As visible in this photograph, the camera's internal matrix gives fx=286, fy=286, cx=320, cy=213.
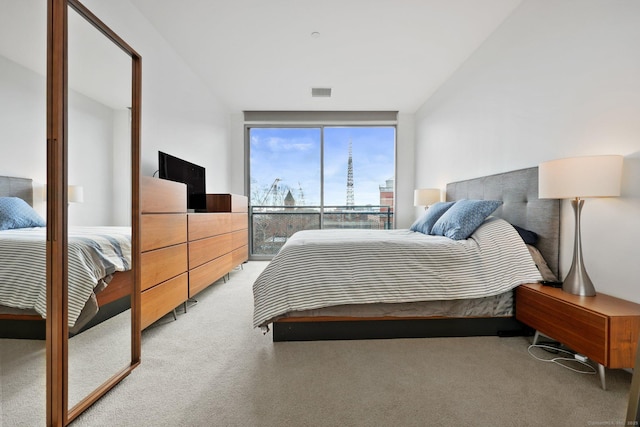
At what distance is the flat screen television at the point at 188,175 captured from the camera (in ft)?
8.90

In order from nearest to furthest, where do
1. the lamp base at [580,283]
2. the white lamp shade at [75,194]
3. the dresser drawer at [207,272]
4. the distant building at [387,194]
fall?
the white lamp shade at [75,194], the lamp base at [580,283], the dresser drawer at [207,272], the distant building at [387,194]

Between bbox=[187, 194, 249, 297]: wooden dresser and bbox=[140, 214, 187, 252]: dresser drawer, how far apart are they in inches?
6.2

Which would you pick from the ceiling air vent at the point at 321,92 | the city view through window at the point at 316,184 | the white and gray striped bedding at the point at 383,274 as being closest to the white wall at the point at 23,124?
the white and gray striped bedding at the point at 383,274

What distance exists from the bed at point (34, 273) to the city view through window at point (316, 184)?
12.3 ft

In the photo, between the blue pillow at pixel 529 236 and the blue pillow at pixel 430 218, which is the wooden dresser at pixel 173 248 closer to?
the blue pillow at pixel 430 218

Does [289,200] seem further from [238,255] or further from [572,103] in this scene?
[572,103]

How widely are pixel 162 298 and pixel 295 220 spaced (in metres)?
3.16

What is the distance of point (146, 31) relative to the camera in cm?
256

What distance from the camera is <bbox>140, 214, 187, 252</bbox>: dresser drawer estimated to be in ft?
6.28

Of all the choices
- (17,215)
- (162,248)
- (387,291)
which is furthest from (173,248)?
(387,291)

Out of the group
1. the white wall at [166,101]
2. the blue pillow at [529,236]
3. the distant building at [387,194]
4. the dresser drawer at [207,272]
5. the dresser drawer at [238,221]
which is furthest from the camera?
the distant building at [387,194]

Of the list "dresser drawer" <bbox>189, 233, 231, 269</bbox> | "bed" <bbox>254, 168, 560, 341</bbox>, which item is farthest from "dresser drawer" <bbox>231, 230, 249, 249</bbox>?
"bed" <bbox>254, 168, 560, 341</bbox>

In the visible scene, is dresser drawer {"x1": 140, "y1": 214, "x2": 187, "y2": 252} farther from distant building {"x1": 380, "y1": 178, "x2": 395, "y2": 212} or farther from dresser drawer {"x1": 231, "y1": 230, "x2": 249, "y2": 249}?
distant building {"x1": 380, "y1": 178, "x2": 395, "y2": 212}

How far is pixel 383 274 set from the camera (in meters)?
1.92
